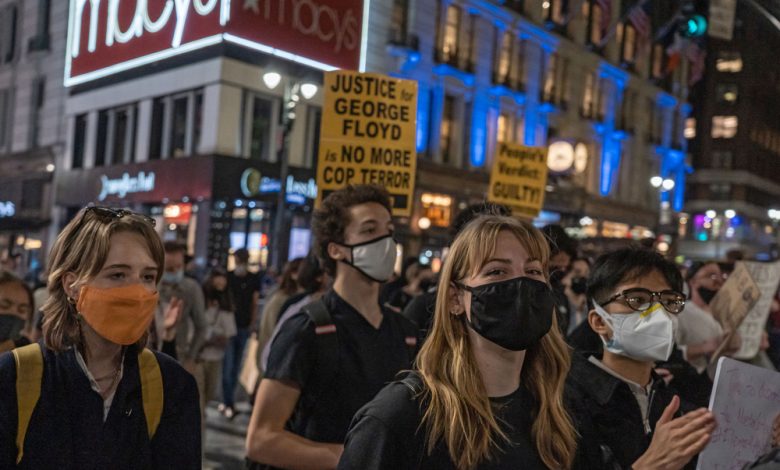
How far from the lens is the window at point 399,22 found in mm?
30875

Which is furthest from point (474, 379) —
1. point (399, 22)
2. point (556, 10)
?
point (556, 10)

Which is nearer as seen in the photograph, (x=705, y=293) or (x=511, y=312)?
(x=511, y=312)

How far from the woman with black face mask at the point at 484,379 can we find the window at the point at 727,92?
7862cm

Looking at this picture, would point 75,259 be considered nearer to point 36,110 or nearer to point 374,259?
point 374,259

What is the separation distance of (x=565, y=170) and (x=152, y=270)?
63.5 ft

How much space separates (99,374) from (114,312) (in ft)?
0.65

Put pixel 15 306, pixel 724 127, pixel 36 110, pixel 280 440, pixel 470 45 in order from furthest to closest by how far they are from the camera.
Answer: pixel 724 127 → pixel 36 110 → pixel 470 45 → pixel 15 306 → pixel 280 440

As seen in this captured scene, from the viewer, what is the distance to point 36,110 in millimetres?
36312

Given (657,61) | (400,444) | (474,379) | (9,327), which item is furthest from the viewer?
(657,61)

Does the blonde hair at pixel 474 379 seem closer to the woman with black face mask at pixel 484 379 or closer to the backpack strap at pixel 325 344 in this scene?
the woman with black face mask at pixel 484 379

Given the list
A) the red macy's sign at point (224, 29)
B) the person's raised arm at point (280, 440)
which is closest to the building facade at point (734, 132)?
the red macy's sign at point (224, 29)

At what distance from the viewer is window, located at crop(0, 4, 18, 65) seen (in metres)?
37.8

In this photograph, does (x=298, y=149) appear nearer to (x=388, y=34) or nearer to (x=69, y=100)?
(x=388, y=34)

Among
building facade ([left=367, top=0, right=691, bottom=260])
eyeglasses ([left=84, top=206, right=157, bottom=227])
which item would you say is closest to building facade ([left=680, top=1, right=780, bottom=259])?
building facade ([left=367, top=0, right=691, bottom=260])
